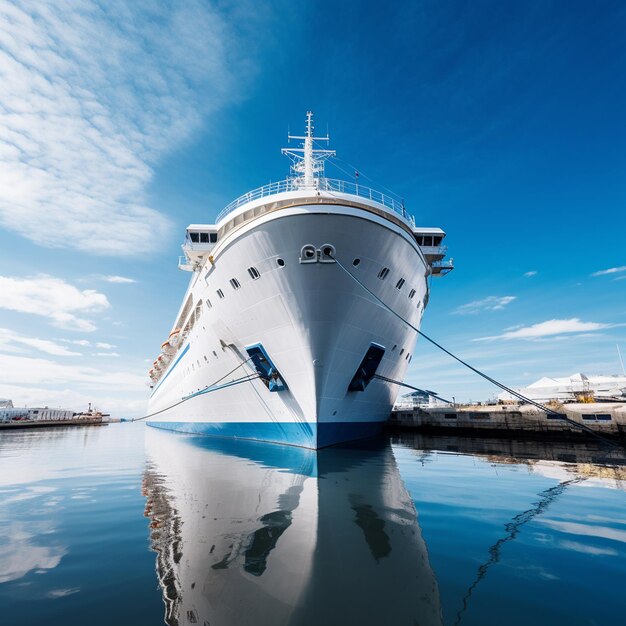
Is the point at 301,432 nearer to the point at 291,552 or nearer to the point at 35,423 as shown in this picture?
the point at 291,552

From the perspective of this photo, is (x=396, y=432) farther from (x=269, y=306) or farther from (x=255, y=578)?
(x=255, y=578)

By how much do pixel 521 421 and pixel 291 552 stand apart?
2420 centimetres

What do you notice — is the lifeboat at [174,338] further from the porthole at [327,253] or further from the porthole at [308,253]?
the porthole at [327,253]

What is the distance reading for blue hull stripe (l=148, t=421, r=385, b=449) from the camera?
12.7m

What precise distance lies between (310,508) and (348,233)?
8.31 metres

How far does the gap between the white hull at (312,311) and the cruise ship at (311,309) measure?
4cm

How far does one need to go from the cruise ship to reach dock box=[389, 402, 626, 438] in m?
8.90

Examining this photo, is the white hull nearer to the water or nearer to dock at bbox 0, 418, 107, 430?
the water

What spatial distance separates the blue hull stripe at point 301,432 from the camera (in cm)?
1266

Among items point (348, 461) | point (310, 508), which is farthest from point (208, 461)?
point (310, 508)

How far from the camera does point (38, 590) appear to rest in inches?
131

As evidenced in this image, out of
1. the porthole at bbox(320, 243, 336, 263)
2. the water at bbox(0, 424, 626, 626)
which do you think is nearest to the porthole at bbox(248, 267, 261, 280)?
the porthole at bbox(320, 243, 336, 263)

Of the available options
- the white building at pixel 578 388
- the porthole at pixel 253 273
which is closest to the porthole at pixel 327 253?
the porthole at pixel 253 273

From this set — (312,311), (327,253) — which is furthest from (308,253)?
(312,311)
